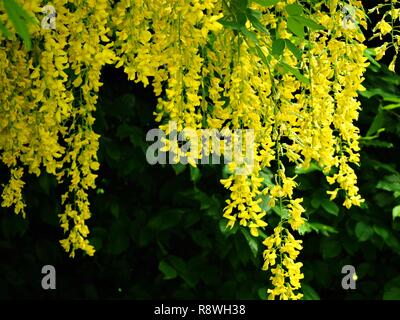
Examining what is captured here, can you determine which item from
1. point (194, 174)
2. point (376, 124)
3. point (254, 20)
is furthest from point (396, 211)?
point (254, 20)

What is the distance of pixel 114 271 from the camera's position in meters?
2.41

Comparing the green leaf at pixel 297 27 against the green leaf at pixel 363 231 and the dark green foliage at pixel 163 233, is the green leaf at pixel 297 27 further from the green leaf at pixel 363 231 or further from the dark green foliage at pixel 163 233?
the green leaf at pixel 363 231

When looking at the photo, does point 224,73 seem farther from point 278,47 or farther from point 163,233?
point 163,233

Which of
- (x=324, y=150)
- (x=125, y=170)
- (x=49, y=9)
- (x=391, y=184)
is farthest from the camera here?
(x=391, y=184)

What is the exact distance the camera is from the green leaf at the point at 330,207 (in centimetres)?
239

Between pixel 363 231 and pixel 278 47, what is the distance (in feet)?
4.33

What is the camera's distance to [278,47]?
50.2 inches

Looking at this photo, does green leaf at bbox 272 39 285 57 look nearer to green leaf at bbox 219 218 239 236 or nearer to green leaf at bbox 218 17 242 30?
green leaf at bbox 218 17 242 30

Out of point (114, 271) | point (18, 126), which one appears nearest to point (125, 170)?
point (114, 271)

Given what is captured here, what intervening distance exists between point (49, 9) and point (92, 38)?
0.30 ft

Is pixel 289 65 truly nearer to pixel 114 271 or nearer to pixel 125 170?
pixel 125 170

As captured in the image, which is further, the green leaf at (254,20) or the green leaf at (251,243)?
the green leaf at (251,243)

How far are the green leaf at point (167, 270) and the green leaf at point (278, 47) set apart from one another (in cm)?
114

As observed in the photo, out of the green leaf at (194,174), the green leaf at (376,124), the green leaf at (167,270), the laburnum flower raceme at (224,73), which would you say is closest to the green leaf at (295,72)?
the laburnum flower raceme at (224,73)
